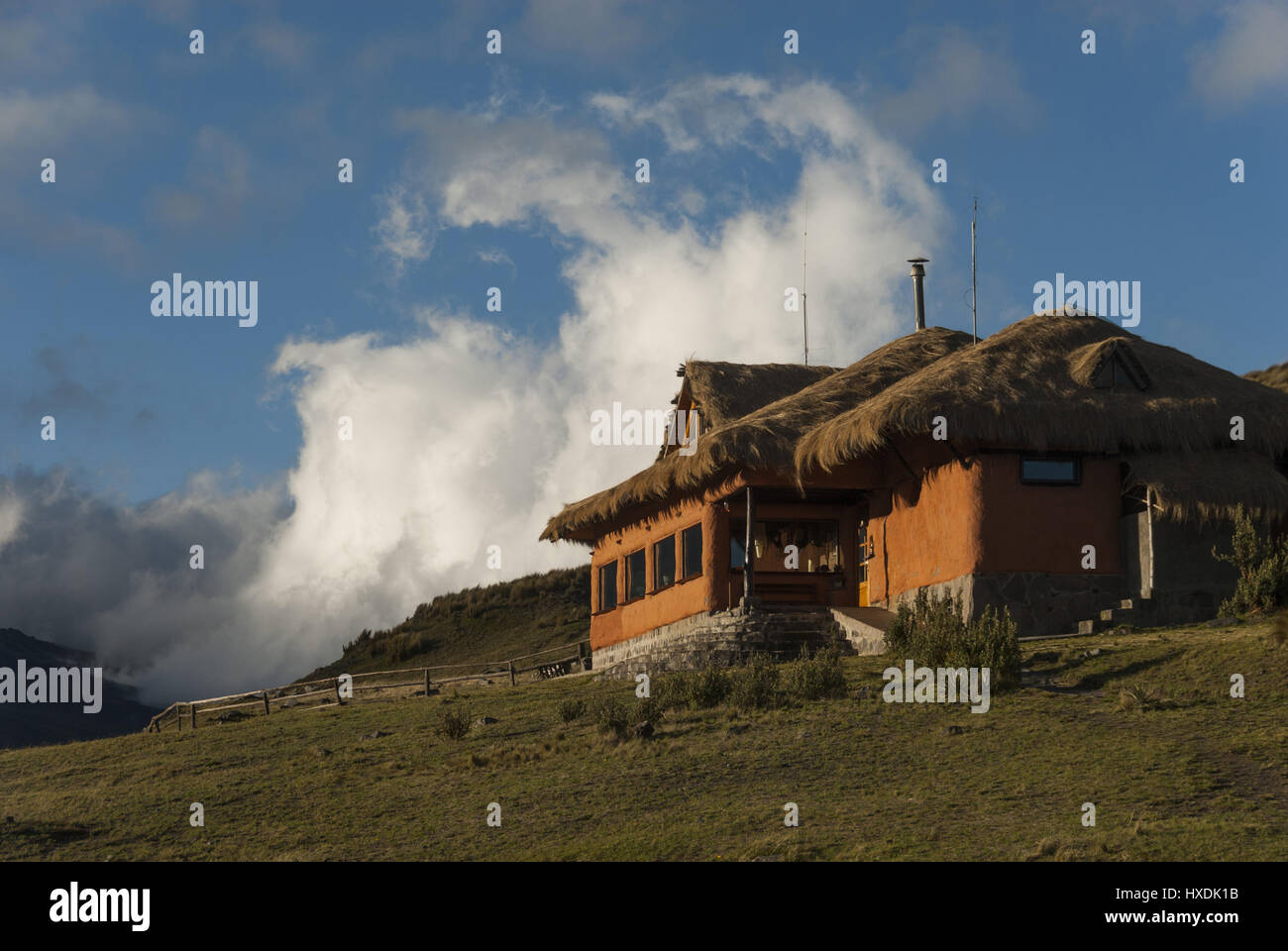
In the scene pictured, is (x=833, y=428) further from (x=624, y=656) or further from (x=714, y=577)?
(x=624, y=656)

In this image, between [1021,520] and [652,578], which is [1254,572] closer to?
[1021,520]

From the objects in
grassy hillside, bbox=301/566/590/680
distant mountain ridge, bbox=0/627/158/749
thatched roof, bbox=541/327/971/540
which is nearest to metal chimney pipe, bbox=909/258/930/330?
thatched roof, bbox=541/327/971/540

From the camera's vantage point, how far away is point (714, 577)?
81.5 feet

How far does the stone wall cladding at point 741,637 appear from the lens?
76.1 ft

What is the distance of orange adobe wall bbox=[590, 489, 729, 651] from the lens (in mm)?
25000

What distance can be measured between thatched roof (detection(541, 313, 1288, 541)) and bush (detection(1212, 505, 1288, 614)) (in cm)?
98

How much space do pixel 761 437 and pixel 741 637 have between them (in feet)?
10.4

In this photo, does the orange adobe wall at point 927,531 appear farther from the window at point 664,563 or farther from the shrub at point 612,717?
the shrub at point 612,717

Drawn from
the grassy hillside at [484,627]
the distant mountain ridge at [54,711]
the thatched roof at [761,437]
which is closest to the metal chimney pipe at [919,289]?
the thatched roof at [761,437]

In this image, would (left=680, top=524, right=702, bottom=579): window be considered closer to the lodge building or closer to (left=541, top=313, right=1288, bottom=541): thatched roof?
the lodge building

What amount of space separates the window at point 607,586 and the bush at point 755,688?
36.1 feet

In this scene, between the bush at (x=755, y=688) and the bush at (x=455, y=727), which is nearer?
the bush at (x=755, y=688)
